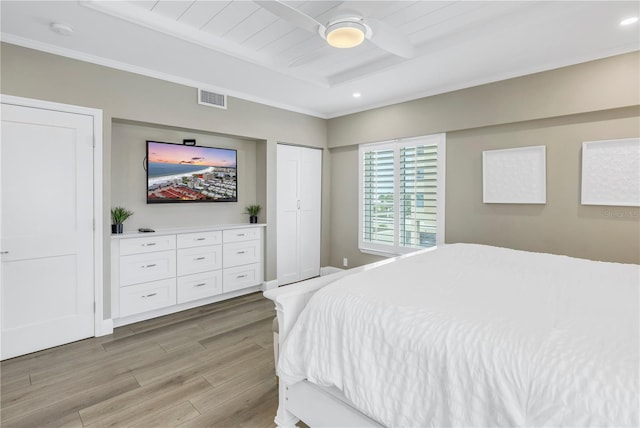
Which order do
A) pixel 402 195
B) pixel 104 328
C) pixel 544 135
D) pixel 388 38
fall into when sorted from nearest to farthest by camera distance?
pixel 388 38 → pixel 104 328 → pixel 544 135 → pixel 402 195

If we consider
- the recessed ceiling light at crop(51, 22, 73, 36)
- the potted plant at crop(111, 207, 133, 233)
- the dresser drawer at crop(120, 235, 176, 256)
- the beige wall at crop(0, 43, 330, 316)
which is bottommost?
the dresser drawer at crop(120, 235, 176, 256)

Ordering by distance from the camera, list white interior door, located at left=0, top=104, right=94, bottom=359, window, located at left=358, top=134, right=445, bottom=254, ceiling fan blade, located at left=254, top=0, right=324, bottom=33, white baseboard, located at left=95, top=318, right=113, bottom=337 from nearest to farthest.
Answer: ceiling fan blade, located at left=254, top=0, right=324, bottom=33, white interior door, located at left=0, top=104, right=94, bottom=359, white baseboard, located at left=95, top=318, right=113, bottom=337, window, located at left=358, top=134, right=445, bottom=254

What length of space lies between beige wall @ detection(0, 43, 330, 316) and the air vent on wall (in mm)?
53

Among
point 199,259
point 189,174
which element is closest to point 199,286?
point 199,259

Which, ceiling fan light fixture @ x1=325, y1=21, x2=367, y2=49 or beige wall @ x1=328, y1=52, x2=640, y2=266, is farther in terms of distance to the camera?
beige wall @ x1=328, y1=52, x2=640, y2=266

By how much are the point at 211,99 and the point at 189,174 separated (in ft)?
Answer: 3.10

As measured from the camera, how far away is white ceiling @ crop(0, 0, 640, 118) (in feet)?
7.50

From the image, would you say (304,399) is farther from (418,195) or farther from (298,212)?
(298,212)

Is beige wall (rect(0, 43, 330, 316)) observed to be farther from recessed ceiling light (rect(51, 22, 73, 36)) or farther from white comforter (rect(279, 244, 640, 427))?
white comforter (rect(279, 244, 640, 427))

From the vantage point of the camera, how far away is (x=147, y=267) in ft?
11.1

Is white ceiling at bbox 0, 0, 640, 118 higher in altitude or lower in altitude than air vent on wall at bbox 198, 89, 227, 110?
higher

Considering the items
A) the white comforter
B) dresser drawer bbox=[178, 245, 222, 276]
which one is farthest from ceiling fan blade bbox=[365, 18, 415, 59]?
dresser drawer bbox=[178, 245, 222, 276]

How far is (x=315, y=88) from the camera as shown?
385 centimetres

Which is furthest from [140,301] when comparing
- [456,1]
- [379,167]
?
[456,1]
